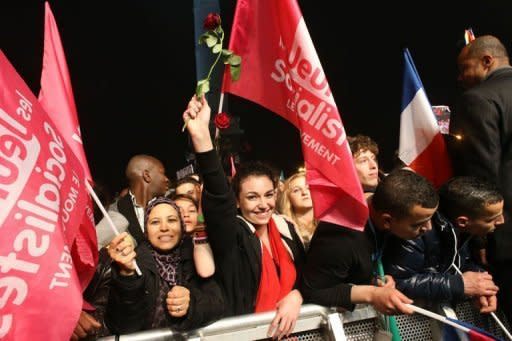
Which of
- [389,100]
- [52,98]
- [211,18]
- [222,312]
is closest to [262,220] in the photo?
[222,312]

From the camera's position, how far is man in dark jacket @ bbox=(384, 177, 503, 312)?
205 centimetres

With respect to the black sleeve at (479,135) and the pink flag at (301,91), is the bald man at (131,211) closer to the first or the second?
the pink flag at (301,91)

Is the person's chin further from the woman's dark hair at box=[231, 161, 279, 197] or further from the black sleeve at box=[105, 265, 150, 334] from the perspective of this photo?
the black sleeve at box=[105, 265, 150, 334]

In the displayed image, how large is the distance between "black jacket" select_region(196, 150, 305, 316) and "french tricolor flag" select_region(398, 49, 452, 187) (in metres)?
1.15

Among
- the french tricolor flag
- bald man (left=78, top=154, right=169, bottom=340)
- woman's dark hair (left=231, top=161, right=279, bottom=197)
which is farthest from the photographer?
the french tricolor flag

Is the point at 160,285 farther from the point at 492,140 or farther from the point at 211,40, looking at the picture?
the point at 492,140

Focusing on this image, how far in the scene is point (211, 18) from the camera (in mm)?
2170

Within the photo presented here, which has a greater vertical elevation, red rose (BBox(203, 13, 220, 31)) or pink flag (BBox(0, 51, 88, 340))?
red rose (BBox(203, 13, 220, 31))

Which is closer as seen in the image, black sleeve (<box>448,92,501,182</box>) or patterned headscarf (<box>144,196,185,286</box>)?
patterned headscarf (<box>144,196,185,286</box>)

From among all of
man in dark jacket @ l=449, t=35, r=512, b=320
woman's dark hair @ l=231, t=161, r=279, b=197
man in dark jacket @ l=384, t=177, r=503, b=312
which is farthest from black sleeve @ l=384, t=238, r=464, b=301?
woman's dark hair @ l=231, t=161, r=279, b=197

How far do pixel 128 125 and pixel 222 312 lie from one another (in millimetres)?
11248

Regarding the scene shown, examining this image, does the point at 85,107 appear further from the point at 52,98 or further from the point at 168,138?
the point at 52,98

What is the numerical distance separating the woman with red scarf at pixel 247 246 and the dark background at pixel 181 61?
7563mm

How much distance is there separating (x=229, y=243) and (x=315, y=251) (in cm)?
38
